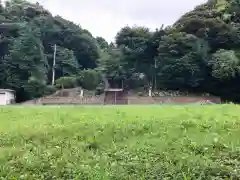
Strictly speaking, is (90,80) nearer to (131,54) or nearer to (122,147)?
(131,54)

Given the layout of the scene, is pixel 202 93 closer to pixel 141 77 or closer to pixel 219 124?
pixel 141 77

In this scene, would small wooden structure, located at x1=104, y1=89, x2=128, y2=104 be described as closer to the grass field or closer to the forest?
the forest

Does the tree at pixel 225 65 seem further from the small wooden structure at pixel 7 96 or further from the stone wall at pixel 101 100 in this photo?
the small wooden structure at pixel 7 96

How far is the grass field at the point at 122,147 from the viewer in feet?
23.1

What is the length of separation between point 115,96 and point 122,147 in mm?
26673

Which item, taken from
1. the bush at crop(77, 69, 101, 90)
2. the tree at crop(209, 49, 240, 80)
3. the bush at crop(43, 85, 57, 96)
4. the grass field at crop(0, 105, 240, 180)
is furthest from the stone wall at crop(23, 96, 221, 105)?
the grass field at crop(0, 105, 240, 180)

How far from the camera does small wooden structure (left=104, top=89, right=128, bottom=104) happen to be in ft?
111

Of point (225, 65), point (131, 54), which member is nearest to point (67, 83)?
point (131, 54)

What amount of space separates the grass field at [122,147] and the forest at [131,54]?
2092cm

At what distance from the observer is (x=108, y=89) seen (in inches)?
1427

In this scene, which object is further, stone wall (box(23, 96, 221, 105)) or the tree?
stone wall (box(23, 96, 221, 105))

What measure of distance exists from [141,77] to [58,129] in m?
26.6

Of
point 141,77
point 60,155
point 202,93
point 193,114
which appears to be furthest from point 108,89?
point 60,155

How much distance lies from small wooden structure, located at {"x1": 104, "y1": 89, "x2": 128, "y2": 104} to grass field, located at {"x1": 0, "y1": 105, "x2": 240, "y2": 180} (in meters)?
22.0
